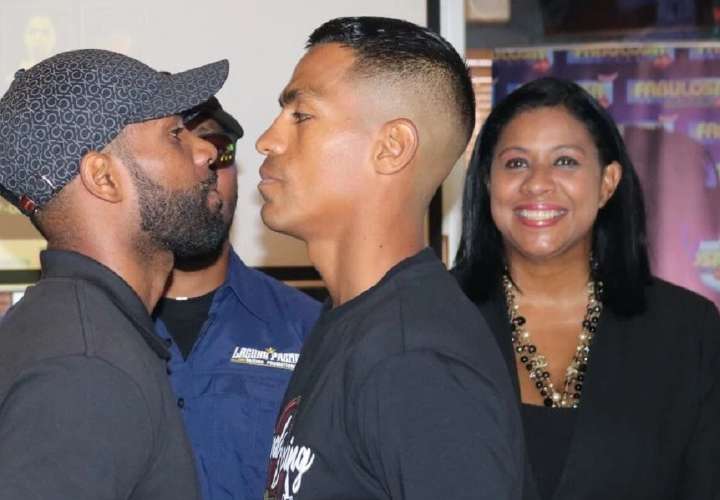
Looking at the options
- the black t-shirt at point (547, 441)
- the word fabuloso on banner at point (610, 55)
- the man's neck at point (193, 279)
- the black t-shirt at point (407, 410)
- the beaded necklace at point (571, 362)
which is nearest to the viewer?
the black t-shirt at point (407, 410)

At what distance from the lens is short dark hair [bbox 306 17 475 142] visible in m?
1.61

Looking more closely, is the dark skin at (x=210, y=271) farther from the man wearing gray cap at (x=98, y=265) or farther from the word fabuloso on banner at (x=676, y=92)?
the word fabuloso on banner at (x=676, y=92)

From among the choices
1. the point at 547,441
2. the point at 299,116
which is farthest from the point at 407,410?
the point at 547,441

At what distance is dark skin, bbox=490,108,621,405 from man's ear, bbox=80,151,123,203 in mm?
1057

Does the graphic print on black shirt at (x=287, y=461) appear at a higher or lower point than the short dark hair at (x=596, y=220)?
lower

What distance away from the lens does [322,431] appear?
1.36m

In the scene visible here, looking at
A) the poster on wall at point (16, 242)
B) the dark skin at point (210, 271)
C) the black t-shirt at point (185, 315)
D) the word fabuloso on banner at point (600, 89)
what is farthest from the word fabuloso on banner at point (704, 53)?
the poster on wall at point (16, 242)

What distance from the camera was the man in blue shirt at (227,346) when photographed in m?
2.19

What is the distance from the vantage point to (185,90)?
1.70m

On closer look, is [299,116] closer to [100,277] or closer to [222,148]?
[100,277]

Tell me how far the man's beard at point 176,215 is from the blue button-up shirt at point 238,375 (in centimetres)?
51

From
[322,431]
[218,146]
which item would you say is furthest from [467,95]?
[218,146]

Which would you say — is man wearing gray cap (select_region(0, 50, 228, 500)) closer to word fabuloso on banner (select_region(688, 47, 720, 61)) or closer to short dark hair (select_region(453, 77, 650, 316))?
short dark hair (select_region(453, 77, 650, 316))

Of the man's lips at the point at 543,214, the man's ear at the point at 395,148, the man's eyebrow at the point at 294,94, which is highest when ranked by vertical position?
the man's eyebrow at the point at 294,94
